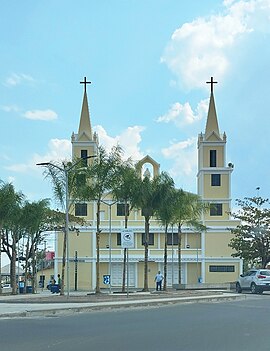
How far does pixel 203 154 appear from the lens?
80.2 m

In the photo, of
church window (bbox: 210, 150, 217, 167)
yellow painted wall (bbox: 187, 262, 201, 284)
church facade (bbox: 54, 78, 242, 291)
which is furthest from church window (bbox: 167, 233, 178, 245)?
church window (bbox: 210, 150, 217, 167)

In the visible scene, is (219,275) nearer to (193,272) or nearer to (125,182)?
(193,272)

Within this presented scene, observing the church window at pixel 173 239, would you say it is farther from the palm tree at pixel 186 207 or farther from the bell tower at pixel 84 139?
the palm tree at pixel 186 207

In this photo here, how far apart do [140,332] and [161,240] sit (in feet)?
199

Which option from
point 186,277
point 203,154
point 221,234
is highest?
point 203,154

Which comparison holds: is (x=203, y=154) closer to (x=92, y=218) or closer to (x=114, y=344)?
(x=92, y=218)

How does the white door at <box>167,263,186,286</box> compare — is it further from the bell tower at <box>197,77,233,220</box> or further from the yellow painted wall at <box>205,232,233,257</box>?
the bell tower at <box>197,77,233,220</box>

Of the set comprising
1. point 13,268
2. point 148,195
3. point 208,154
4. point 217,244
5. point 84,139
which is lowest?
point 13,268

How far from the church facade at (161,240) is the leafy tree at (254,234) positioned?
379 inches

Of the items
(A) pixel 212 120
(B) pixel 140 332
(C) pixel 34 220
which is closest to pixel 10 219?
(C) pixel 34 220

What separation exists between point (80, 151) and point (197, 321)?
195 ft

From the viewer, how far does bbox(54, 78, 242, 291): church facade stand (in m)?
76.4

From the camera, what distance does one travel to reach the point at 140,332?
17.5 metres

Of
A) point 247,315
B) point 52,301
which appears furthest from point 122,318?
point 52,301
